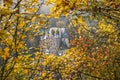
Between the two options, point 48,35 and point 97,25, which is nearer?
point 97,25

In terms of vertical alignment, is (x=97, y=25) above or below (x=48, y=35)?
above

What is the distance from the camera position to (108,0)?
392 centimetres

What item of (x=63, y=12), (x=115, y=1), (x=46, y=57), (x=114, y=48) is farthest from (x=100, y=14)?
(x=114, y=48)

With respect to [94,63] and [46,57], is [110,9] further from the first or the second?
[94,63]

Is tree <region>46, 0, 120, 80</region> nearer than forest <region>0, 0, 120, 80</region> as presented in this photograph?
No

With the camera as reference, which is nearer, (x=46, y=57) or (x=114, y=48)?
(x=46, y=57)

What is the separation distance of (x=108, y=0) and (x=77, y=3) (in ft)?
1.63

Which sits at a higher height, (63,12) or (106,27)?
(63,12)

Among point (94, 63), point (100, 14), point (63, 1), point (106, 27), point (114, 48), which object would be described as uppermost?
point (63, 1)

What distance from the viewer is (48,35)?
10719 mm

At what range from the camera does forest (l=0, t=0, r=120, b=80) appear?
11.5 ft

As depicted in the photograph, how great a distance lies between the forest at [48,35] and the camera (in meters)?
3.52

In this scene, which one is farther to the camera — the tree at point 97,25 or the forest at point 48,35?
the tree at point 97,25

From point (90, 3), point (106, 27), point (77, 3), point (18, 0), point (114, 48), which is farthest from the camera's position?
point (114, 48)
